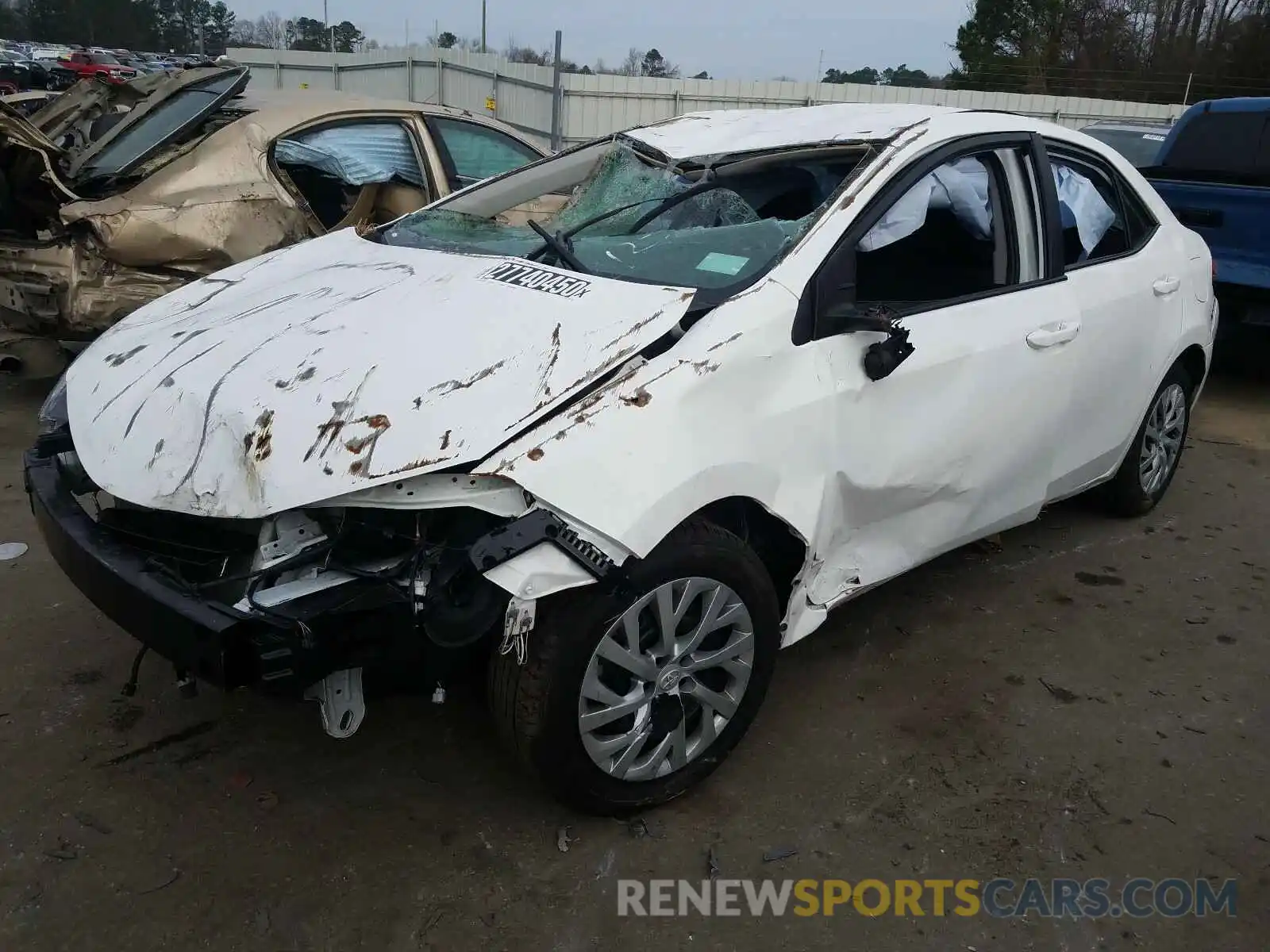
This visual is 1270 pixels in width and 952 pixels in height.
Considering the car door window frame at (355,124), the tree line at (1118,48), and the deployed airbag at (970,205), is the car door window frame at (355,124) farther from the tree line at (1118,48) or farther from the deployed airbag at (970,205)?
the tree line at (1118,48)

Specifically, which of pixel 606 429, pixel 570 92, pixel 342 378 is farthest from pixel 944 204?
pixel 570 92

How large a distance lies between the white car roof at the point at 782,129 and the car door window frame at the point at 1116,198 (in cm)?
48

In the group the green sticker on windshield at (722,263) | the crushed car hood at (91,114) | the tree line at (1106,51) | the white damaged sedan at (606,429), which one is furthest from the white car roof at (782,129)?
the tree line at (1106,51)

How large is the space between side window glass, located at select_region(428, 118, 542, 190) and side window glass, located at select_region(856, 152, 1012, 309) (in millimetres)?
3112

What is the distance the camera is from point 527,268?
9.00 feet

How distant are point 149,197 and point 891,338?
4.08 meters

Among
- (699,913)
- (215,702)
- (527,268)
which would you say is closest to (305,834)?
(215,702)

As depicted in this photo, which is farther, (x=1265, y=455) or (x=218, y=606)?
(x=1265, y=455)

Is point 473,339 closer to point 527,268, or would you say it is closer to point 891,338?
point 527,268

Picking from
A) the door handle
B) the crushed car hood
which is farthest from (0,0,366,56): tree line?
→ the door handle

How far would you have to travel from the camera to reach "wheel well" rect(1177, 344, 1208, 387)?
13.9 ft

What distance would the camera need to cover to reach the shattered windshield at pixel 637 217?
269 cm

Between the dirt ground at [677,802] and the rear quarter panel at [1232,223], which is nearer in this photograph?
the dirt ground at [677,802]

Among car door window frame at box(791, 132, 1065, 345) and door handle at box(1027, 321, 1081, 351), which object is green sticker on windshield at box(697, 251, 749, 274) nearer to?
car door window frame at box(791, 132, 1065, 345)
